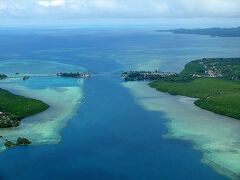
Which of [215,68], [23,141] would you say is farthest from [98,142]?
[215,68]

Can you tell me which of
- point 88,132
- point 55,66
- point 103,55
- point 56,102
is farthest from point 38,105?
point 103,55

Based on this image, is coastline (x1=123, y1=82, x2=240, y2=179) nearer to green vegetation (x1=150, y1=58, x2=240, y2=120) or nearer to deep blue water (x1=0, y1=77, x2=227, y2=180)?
deep blue water (x1=0, y1=77, x2=227, y2=180)

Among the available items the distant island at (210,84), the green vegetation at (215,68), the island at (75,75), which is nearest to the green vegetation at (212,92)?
the distant island at (210,84)

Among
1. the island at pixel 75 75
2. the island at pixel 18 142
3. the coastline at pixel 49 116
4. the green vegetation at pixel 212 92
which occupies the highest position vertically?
the green vegetation at pixel 212 92

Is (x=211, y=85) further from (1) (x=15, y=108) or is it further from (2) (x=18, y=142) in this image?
(2) (x=18, y=142)

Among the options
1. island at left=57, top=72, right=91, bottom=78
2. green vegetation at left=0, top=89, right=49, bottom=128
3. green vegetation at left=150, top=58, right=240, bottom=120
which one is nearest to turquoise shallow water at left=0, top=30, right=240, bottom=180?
green vegetation at left=0, top=89, right=49, bottom=128

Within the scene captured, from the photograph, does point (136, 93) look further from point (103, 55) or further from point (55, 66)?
point (103, 55)

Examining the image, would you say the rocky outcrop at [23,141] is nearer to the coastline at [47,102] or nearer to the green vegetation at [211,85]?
the coastline at [47,102]
